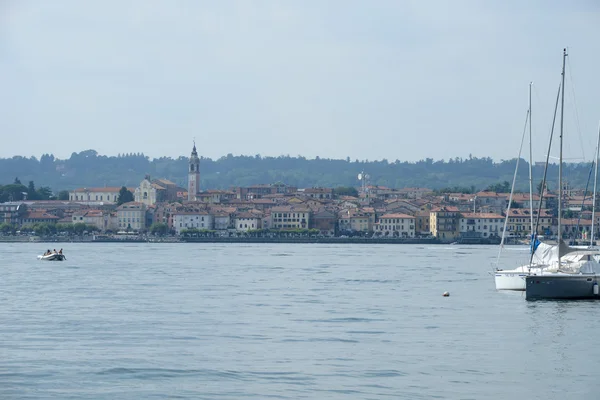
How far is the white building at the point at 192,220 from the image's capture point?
10581 centimetres

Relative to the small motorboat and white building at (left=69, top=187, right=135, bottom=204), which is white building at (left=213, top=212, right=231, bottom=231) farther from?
the small motorboat

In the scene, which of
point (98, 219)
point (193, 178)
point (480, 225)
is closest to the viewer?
point (480, 225)

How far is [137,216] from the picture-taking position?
109m

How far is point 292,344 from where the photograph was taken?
16172 mm

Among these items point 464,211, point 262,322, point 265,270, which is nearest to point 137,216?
point 464,211

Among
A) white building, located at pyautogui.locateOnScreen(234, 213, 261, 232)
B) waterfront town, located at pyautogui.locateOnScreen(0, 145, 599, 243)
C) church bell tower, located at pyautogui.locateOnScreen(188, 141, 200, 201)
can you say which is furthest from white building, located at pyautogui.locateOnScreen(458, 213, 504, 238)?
church bell tower, located at pyautogui.locateOnScreen(188, 141, 200, 201)

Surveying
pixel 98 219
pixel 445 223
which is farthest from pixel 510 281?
pixel 98 219

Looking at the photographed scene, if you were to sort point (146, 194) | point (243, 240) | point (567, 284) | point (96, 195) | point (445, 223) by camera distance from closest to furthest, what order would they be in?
point (567, 284) < point (243, 240) < point (445, 223) < point (146, 194) < point (96, 195)

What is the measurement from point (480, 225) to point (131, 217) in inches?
1131

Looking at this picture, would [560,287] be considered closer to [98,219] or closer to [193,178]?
[98,219]

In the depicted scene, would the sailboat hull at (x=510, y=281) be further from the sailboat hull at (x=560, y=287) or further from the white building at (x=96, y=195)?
the white building at (x=96, y=195)

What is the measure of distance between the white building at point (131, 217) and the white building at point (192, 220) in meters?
3.57

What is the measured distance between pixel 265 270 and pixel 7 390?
24.9 m

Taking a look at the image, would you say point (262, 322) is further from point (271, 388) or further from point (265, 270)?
point (265, 270)
